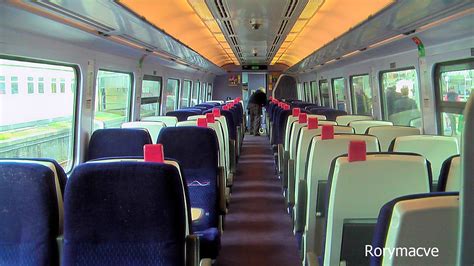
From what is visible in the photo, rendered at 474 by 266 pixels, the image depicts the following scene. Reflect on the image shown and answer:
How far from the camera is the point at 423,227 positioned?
1376 millimetres

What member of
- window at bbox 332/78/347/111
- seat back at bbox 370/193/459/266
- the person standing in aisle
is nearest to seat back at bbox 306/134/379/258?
seat back at bbox 370/193/459/266

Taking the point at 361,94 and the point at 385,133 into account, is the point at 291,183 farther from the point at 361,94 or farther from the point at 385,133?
the point at 361,94

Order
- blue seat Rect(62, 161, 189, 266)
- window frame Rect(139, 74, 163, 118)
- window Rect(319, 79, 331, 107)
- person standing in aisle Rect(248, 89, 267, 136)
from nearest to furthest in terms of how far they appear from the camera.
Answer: blue seat Rect(62, 161, 189, 266) → window frame Rect(139, 74, 163, 118) → window Rect(319, 79, 331, 107) → person standing in aisle Rect(248, 89, 267, 136)

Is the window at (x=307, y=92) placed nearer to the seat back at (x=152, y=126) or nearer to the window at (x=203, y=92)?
the window at (x=203, y=92)

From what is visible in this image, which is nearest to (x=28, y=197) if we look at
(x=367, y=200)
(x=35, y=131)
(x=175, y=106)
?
(x=367, y=200)

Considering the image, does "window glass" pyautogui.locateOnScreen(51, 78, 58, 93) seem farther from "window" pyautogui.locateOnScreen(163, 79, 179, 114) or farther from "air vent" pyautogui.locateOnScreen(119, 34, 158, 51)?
"window" pyautogui.locateOnScreen(163, 79, 179, 114)

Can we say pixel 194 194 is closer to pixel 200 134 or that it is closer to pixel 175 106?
pixel 200 134

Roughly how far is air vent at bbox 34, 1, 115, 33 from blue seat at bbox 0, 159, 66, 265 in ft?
4.45

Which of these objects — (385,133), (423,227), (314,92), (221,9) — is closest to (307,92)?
(314,92)

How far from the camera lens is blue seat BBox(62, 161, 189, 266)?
203 cm

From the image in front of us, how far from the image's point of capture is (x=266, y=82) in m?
21.9

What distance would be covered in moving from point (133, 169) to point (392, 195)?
142 centimetres

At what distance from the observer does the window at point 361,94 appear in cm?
929

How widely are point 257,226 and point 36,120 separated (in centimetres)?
300
